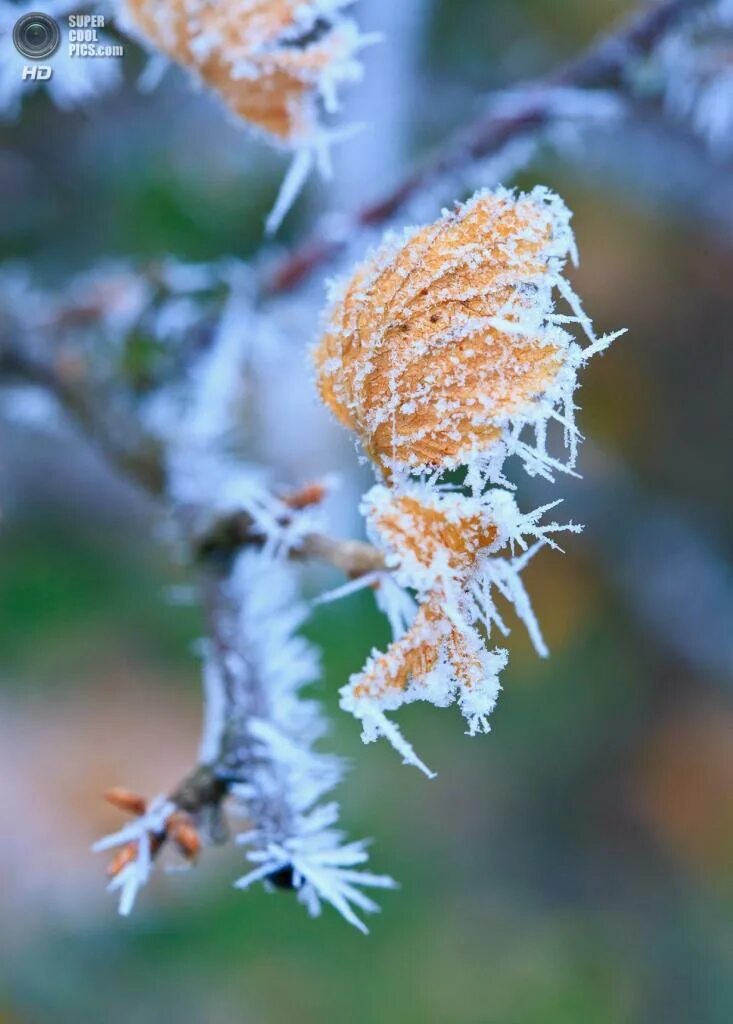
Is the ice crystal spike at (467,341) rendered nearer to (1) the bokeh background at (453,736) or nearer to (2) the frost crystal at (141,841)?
(2) the frost crystal at (141,841)

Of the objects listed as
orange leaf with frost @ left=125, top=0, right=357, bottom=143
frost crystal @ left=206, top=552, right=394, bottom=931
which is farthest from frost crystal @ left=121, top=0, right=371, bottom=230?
frost crystal @ left=206, top=552, right=394, bottom=931

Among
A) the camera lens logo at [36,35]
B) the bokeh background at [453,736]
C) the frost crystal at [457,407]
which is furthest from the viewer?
the bokeh background at [453,736]

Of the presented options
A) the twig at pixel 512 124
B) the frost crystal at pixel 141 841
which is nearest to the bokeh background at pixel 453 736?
the twig at pixel 512 124

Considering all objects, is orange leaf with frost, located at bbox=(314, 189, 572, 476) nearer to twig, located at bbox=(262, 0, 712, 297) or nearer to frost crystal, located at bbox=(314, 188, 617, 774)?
frost crystal, located at bbox=(314, 188, 617, 774)

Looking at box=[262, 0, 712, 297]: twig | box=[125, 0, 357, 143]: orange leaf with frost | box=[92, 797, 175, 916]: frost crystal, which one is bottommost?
box=[92, 797, 175, 916]: frost crystal

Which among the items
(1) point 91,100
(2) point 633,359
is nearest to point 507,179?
(1) point 91,100

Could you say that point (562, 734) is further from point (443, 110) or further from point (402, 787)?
point (443, 110)
